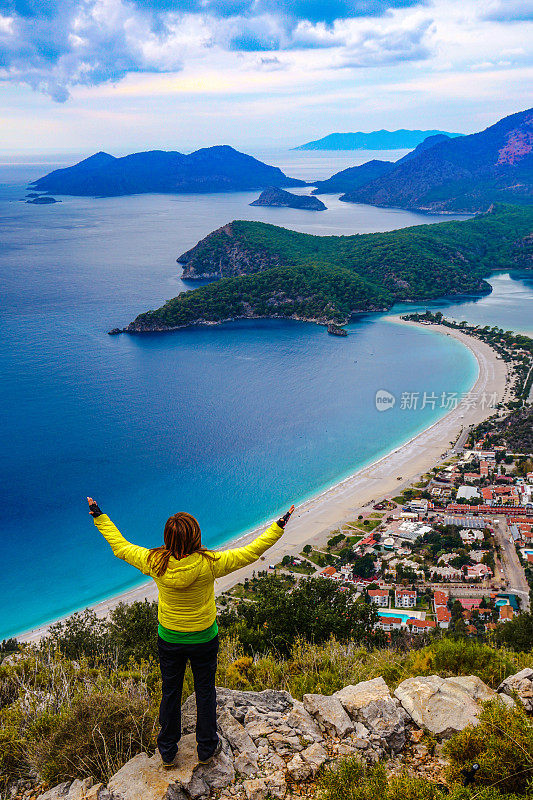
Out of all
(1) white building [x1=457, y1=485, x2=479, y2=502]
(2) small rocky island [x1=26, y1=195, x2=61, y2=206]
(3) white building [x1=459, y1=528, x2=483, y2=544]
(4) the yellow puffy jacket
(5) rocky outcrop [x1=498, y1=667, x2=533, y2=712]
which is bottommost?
(3) white building [x1=459, y1=528, x2=483, y2=544]

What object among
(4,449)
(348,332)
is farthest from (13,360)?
(348,332)

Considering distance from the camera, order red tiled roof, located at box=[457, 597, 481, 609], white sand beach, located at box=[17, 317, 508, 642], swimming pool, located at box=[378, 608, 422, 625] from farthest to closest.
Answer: white sand beach, located at box=[17, 317, 508, 642], red tiled roof, located at box=[457, 597, 481, 609], swimming pool, located at box=[378, 608, 422, 625]

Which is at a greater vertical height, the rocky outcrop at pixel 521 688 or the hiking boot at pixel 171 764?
the hiking boot at pixel 171 764

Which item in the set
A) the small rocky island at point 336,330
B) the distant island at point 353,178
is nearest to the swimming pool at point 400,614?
the small rocky island at point 336,330

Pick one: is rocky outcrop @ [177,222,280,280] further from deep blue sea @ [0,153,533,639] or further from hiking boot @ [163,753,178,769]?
hiking boot @ [163,753,178,769]

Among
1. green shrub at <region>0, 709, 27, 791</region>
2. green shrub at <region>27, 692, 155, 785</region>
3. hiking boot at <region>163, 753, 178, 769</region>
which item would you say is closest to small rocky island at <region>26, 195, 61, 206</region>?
green shrub at <region>0, 709, 27, 791</region>

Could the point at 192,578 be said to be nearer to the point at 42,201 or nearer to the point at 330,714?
the point at 330,714

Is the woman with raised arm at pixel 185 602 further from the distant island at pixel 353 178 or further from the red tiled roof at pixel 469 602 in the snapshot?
the distant island at pixel 353 178
